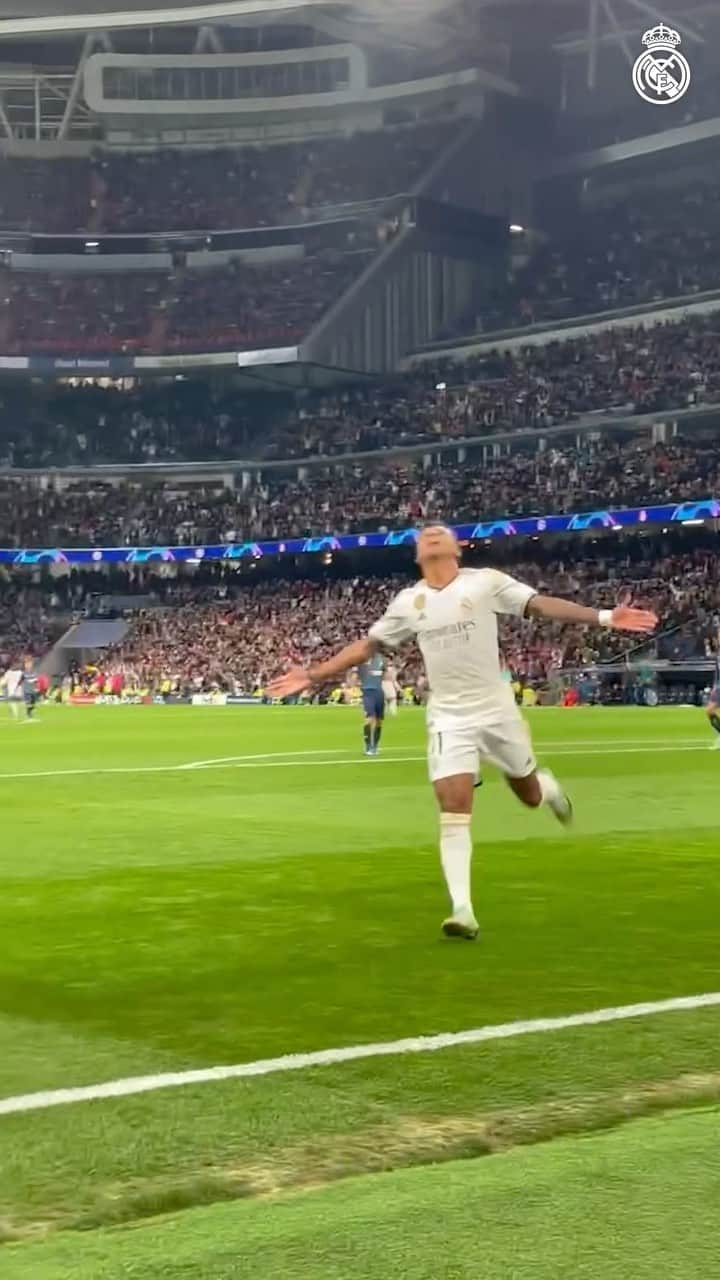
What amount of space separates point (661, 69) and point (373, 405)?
22.0m

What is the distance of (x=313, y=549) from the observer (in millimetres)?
74250

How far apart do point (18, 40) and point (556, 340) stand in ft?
Answer: 109

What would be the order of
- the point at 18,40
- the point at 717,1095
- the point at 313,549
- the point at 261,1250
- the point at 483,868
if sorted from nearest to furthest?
the point at 261,1250 < the point at 717,1095 < the point at 483,868 < the point at 313,549 < the point at 18,40

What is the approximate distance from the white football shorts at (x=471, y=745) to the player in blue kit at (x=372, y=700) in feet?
51.1

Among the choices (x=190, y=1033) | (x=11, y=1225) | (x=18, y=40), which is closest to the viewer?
(x=11, y=1225)

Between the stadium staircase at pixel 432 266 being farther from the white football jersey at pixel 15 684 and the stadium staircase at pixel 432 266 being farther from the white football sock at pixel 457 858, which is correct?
the white football sock at pixel 457 858

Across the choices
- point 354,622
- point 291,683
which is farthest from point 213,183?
point 291,683

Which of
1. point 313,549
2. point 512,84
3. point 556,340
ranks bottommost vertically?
point 313,549

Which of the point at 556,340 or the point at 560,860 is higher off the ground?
the point at 556,340

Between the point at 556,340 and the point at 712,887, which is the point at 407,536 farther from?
the point at 712,887

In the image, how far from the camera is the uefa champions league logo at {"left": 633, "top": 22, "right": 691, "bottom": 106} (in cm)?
7281

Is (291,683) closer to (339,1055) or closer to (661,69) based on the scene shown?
(339,1055)

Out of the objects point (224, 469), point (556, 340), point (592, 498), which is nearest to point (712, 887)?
point (592, 498)

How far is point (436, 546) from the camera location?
8.88m
